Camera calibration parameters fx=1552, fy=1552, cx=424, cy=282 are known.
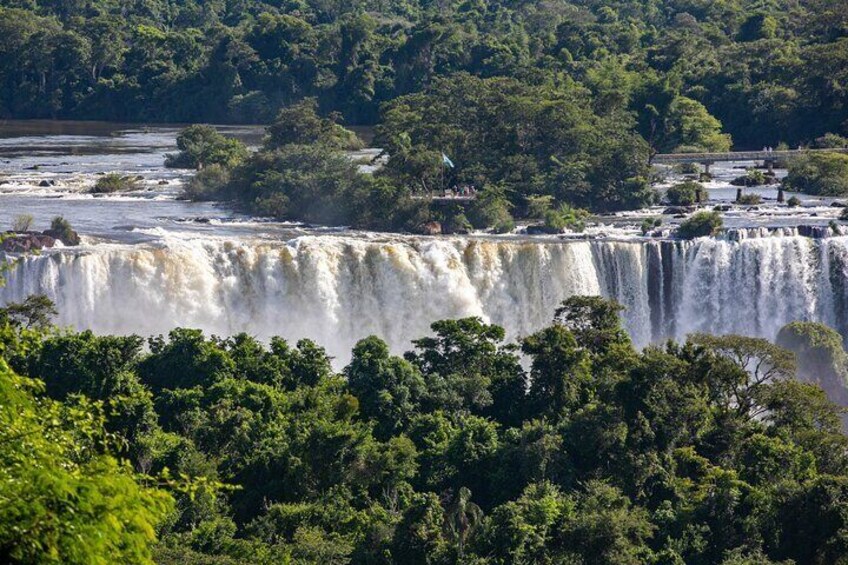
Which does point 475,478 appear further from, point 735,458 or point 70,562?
point 70,562

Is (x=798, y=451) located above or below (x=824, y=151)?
below

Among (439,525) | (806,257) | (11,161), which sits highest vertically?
(11,161)

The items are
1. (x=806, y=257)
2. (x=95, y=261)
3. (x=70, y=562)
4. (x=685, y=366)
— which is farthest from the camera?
(x=806, y=257)

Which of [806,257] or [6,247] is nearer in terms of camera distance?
[6,247]

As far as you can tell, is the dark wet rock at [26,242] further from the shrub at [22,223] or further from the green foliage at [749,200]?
the green foliage at [749,200]

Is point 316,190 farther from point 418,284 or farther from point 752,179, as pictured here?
point 752,179

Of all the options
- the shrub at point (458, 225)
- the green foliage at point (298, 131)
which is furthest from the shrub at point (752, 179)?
the green foliage at point (298, 131)

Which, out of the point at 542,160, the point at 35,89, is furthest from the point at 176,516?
the point at 35,89

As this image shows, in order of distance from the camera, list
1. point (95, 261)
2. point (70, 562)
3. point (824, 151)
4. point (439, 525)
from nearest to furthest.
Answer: point (70, 562)
point (439, 525)
point (95, 261)
point (824, 151)
